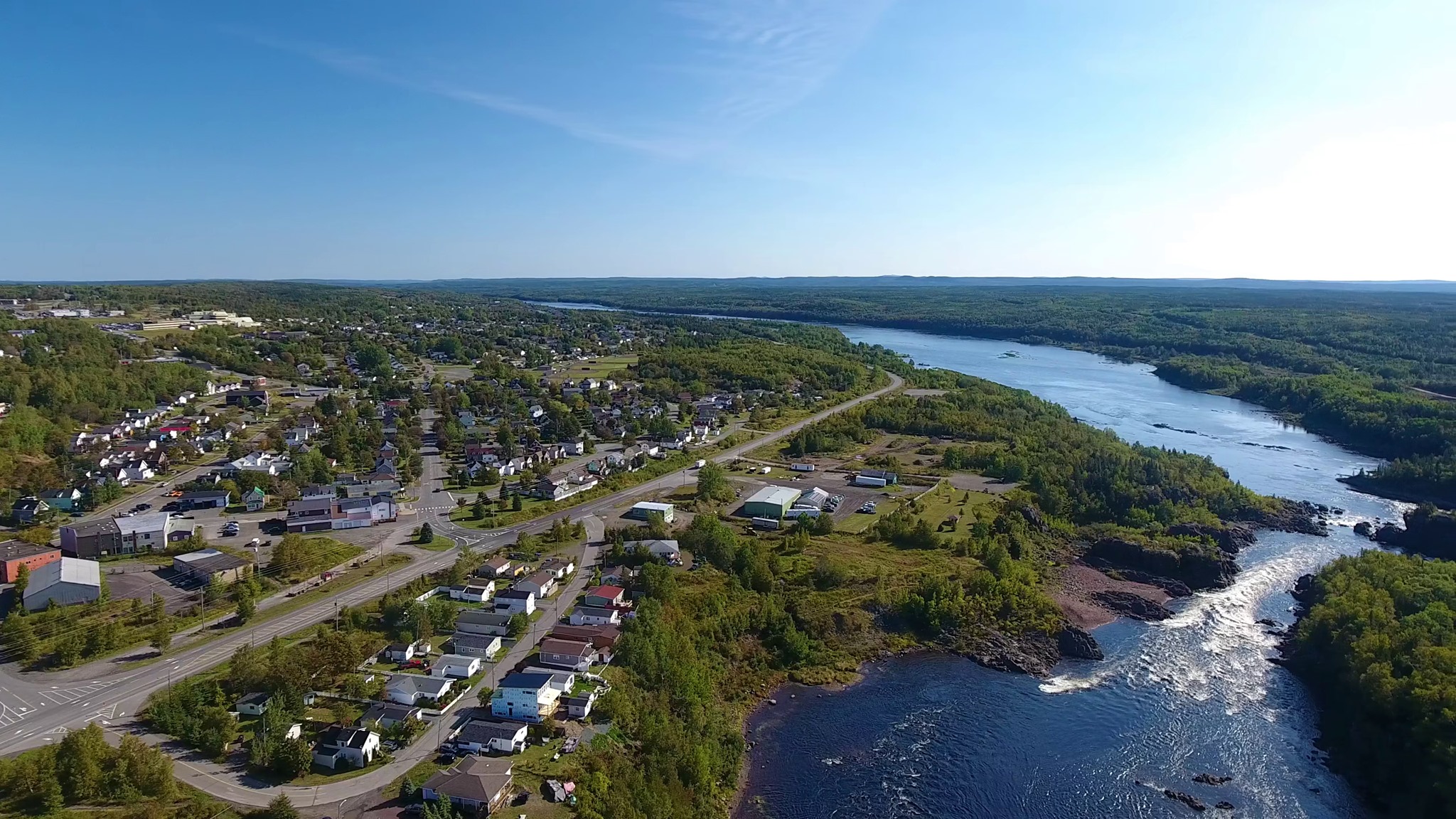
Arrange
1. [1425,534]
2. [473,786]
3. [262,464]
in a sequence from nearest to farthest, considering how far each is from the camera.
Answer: [473,786], [1425,534], [262,464]

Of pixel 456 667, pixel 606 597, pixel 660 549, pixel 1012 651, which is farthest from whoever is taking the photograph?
pixel 660 549

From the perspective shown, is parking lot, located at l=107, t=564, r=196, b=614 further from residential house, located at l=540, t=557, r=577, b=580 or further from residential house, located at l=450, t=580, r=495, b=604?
residential house, located at l=540, t=557, r=577, b=580

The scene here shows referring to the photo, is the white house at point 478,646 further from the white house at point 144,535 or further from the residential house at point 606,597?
the white house at point 144,535

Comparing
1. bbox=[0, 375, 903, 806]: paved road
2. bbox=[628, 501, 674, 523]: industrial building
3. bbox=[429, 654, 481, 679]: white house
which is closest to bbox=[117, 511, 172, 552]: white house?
bbox=[0, 375, 903, 806]: paved road

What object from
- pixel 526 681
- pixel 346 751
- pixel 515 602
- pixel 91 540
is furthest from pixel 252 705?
pixel 91 540

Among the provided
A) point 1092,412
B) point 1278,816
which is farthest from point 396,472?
point 1092,412

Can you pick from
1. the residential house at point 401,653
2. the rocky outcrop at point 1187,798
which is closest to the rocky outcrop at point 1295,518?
the rocky outcrop at point 1187,798

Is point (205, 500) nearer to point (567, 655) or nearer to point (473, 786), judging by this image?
point (567, 655)
